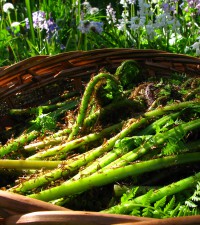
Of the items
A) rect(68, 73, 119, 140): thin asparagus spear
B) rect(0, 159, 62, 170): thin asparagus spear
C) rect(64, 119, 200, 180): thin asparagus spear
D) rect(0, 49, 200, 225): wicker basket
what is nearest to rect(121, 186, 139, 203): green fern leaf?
rect(64, 119, 200, 180): thin asparagus spear

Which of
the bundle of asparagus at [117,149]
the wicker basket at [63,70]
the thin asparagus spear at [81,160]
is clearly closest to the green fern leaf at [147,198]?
the bundle of asparagus at [117,149]

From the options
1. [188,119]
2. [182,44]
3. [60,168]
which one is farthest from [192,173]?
[182,44]

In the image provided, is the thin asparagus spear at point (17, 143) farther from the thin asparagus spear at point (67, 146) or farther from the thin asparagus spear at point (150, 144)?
the thin asparagus spear at point (150, 144)

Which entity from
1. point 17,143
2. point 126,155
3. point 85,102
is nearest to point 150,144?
point 126,155

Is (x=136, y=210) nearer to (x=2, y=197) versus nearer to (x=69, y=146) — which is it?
(x=2, y=197)

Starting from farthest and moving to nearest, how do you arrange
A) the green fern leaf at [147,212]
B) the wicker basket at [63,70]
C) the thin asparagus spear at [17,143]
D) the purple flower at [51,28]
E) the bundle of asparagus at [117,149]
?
the purple flower at [51,28]
the wicker basket at [63,70]
the thin asparagus spear at [17,143]
the bundle of asparagus at [117,149]
the green fern leaf at [147,212]

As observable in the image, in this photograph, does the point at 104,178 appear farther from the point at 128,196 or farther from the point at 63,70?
the point at 63,70

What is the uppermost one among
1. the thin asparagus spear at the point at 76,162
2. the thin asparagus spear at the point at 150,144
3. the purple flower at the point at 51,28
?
the thin asparagus spear at the point at 150,144

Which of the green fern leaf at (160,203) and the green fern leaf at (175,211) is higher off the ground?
the green fern leaf at (160,203)

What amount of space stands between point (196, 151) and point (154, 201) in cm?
21

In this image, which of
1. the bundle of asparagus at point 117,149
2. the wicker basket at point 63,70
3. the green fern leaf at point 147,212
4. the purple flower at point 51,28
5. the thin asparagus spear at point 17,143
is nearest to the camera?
the green fern leaf at point 147,212

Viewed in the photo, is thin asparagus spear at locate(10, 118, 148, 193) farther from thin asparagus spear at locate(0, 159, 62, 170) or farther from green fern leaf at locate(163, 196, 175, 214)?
green fern leaf at locate(163, 196, 175, 214)

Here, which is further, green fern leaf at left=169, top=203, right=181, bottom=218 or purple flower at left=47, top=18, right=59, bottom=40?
purple flower at left=47, top=18, right=59, bottom=40

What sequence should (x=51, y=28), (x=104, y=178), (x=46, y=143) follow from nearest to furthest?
(x=104, y=178) < (x=46, y=143) < (x=51, y=28)
